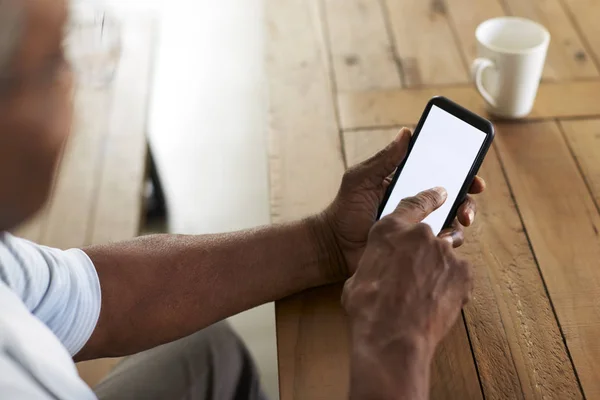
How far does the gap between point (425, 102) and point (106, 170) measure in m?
0.99

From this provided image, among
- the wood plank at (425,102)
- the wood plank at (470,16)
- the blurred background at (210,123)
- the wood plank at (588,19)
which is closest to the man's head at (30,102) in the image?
the wood plank at (425,102)

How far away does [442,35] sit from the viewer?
116 centimetres

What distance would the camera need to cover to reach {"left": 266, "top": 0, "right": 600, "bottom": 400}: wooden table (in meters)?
0.69

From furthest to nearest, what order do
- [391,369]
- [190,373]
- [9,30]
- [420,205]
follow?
[190,373] → [420,205] → [391,369] → [9,30]

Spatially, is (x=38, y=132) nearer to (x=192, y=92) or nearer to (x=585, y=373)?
(x=585, y=373)

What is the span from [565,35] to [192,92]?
100 centimetres

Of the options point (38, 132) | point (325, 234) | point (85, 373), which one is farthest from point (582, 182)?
point (85, 373)

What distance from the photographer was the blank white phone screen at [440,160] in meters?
0.77

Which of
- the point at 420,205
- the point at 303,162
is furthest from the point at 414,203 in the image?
the point at 303,162

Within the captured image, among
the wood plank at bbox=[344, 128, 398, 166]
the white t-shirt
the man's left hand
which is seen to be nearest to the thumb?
the man's left hand

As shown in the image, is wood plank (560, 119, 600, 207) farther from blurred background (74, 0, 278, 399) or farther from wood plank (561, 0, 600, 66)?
blurred background (74, 0, 278, 399)

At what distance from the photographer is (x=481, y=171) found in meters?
0.90

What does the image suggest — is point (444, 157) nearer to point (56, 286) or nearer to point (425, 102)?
point (425, 102)

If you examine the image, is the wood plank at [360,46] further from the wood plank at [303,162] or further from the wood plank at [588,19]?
the wood plank at [588,19]
